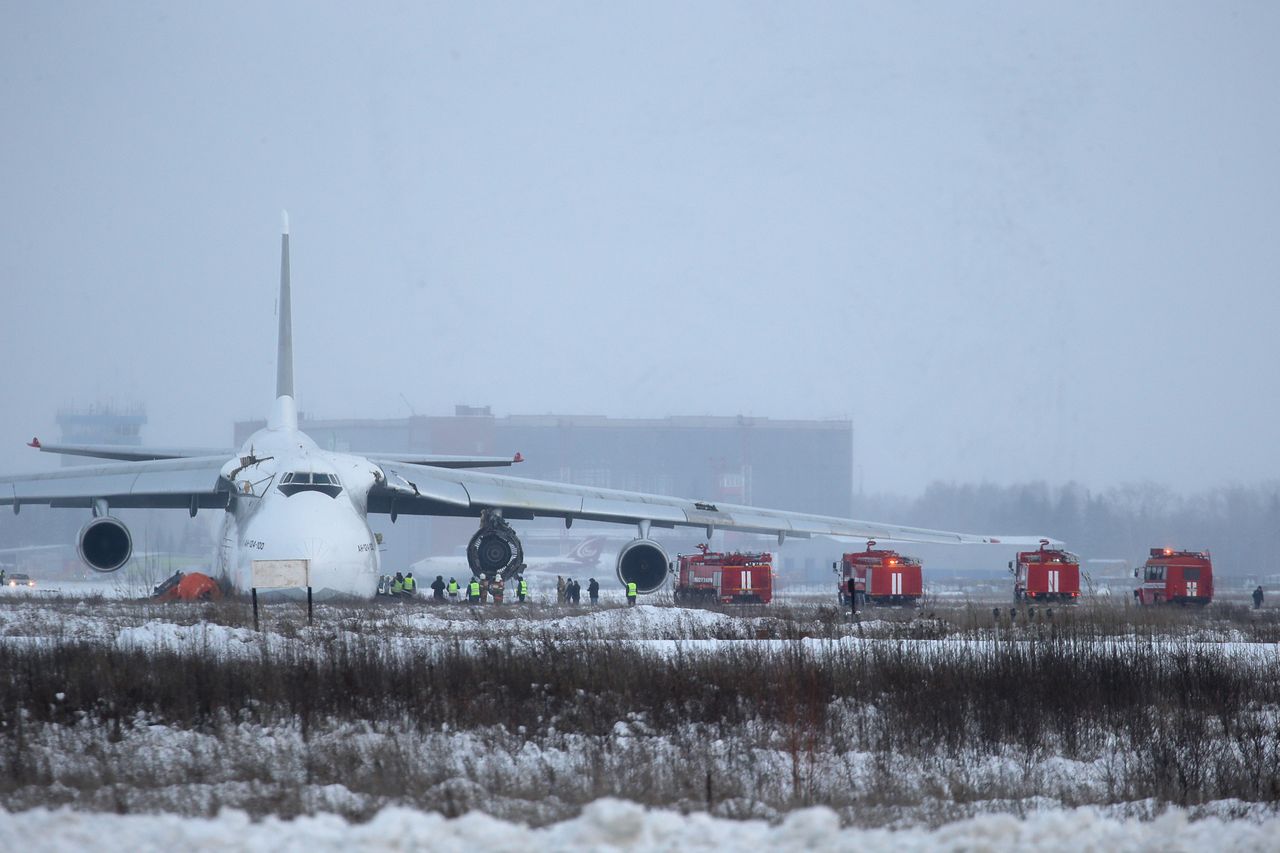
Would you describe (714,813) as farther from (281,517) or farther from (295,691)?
(281,517)

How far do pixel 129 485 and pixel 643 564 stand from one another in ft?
33.5

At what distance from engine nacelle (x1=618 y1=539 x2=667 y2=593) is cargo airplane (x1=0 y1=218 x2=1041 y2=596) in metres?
0.02

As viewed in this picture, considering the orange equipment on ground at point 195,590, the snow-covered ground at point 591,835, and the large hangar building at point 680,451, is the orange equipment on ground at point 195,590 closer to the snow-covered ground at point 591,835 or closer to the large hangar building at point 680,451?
the snow-covered ground at point 591,835

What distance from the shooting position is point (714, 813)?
6527mm

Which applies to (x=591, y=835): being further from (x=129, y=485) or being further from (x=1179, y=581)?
(x=1179, y=581)

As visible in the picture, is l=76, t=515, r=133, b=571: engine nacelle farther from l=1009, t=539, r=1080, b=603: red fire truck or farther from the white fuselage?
l=1009, t=539, r=1080, b=603: red fire truck

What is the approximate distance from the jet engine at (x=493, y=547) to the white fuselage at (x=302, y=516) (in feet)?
11.3

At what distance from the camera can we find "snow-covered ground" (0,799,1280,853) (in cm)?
503

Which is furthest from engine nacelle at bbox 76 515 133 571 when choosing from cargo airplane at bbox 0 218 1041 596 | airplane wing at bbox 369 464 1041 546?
airplane wing at bbox 369 464 1041 546

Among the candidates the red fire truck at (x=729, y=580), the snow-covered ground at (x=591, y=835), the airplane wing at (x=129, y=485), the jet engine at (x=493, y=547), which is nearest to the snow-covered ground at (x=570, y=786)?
the snow-covered ground at (x=591, y=835)

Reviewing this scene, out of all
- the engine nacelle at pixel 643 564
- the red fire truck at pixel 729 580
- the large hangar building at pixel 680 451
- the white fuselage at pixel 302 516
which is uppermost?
the large hangar building at pixel 680 451

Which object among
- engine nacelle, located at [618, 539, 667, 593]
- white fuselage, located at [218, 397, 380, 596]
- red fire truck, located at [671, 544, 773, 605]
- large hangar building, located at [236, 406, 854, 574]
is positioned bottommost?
red fire truck, located at [671, 544, 773, 605]

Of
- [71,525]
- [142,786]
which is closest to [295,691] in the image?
[142,786]

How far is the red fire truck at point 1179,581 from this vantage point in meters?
34.0
